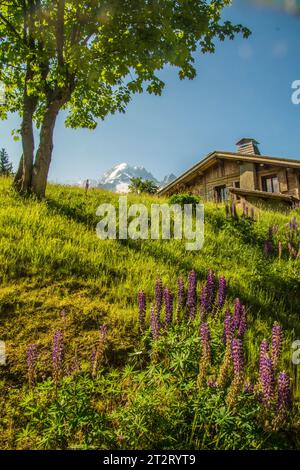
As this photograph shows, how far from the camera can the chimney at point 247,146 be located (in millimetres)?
32569

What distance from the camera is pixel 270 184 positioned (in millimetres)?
27141

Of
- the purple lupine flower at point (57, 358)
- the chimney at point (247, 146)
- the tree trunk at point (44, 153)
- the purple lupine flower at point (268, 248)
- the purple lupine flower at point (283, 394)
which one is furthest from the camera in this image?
the chimney at point (247, 146)

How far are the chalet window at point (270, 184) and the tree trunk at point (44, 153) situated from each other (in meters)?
19.3

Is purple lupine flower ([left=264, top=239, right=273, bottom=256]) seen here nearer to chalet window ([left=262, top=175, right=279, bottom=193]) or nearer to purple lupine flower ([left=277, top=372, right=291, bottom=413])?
purple lupine flower ([left=277, top=372, right=291, bottom=413])

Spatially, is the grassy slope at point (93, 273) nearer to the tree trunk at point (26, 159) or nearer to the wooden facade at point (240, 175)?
the tree trunk at point (26, 159)

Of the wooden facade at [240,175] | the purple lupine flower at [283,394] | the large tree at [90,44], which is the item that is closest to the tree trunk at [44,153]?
the large tree at [90,44]

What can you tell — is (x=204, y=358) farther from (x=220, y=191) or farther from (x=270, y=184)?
(x=220, y=191)

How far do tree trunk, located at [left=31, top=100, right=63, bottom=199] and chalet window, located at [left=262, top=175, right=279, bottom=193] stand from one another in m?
19.3

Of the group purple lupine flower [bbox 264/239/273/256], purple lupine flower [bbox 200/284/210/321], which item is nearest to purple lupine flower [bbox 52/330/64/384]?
purple lupine flower [bbox 200/284/210/321]

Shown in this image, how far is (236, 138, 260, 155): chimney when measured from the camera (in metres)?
32.6

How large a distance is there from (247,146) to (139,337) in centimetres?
3131

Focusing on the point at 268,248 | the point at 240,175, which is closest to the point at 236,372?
the point at 268,248

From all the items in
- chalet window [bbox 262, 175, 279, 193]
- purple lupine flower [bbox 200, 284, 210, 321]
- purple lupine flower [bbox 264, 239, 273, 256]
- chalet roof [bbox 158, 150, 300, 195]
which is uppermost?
chalet roof [bbox 158, 150, 300, 195]
